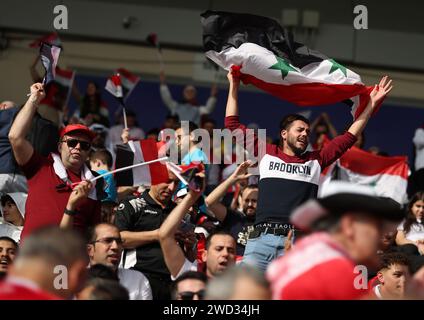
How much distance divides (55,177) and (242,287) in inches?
139

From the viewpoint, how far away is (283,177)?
26.7 feet

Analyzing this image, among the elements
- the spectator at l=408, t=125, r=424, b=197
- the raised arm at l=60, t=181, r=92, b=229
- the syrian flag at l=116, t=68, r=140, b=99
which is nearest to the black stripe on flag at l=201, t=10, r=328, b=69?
the raised arm at l=60, t=181, r=92, b=229

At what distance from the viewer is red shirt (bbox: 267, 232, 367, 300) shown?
4434mm

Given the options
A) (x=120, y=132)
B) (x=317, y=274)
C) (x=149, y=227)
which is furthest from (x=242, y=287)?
(x=120, y=132)

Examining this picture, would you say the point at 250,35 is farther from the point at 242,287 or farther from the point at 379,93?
the point at 242,287

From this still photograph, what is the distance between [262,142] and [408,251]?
6.60ft

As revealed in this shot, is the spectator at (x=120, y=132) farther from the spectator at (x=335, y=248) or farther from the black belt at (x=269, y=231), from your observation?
the spectator at (x=335, y=248)

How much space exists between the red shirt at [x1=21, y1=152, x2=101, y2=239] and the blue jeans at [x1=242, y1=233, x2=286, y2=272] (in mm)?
1393

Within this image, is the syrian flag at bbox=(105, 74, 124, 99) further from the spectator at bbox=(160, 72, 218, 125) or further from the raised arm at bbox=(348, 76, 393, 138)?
the raised arm at bbox=(348, 76, 393, 138)

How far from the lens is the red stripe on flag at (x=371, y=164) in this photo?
12.4 metres

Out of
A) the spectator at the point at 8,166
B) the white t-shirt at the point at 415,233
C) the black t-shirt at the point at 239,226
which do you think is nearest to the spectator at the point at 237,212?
the black t-shirt at the point at 239,226

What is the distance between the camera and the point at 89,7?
53.5 ft

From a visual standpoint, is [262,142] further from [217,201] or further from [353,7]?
[353,7]

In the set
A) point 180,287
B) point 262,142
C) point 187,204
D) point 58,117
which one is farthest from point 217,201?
point 58,117
